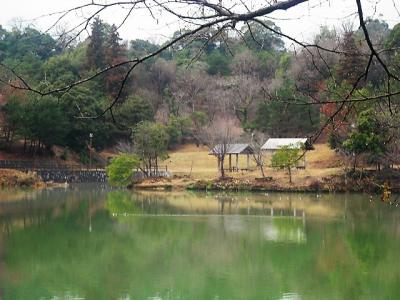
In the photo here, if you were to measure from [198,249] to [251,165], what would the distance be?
58.2 ft


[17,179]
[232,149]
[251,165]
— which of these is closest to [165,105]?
[251,165]

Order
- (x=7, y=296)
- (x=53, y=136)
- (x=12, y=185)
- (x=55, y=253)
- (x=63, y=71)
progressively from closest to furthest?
1. (x=7, y=296)
2. (x=55, y=253)
3. (x=12, y=185)
4. (x=53, y=136)
5. (x=63, y=71)

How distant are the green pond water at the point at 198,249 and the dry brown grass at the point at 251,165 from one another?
16.0 ft

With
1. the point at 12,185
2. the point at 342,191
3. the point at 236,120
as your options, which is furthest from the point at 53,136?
the point at 342,191

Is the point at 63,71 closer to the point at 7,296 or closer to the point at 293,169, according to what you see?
the point at 293,169

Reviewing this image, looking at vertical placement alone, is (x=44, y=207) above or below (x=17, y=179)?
below

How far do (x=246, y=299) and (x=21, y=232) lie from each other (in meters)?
6.99

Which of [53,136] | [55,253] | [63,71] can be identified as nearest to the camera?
[55,253]

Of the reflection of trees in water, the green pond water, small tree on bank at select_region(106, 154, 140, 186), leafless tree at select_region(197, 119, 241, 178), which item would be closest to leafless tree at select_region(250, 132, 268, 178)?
leafless tree at select_region(197, 119, 241, 178)

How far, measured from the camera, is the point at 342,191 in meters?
21.9

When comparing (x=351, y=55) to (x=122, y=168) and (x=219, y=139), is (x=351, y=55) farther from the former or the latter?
(x=219, y=139)

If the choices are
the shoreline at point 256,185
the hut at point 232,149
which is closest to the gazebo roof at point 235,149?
the hut at point 232,149

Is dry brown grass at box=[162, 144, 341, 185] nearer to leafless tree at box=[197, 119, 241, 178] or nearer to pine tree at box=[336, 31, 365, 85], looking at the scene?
leafless tree at box=[197, 119, 241, 178]

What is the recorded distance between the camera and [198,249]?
11.1m
